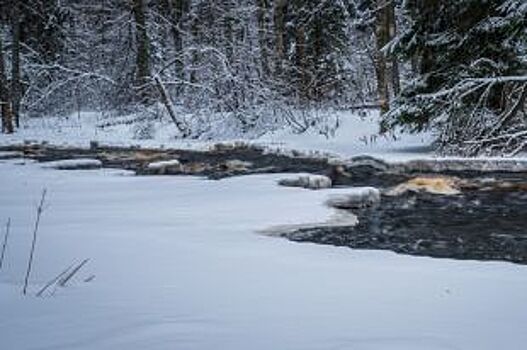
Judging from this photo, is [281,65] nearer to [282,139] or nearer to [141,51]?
[141,51]

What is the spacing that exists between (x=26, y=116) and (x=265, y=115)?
12782mm

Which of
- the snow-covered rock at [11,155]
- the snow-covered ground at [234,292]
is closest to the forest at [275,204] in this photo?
the snow-covered ground at [234,292]

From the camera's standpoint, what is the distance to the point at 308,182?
9.88 meters

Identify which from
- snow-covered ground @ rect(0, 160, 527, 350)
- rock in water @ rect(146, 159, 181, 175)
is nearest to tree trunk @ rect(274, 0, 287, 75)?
rock in water @ rect(146, 159, 181, 175)

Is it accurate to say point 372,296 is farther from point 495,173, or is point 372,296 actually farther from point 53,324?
point 495,173

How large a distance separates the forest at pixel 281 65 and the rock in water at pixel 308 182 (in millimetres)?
2869

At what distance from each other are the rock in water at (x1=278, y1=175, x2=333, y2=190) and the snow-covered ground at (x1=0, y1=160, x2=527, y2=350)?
2.67m

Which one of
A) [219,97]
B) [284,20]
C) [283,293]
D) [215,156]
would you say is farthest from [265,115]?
[283,293]

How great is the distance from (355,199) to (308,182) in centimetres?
152

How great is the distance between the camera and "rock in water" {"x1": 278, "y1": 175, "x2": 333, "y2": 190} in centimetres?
983

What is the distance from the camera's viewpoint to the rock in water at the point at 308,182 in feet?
32.2

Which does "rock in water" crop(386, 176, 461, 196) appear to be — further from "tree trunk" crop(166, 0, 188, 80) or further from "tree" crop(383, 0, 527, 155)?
"tree trunk" crop(166, 0, 188, 80)

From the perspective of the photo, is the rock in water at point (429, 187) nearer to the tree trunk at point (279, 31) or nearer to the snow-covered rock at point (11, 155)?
the snow-covered rock at point (11, 155)

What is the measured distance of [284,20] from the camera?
27.5 metres
